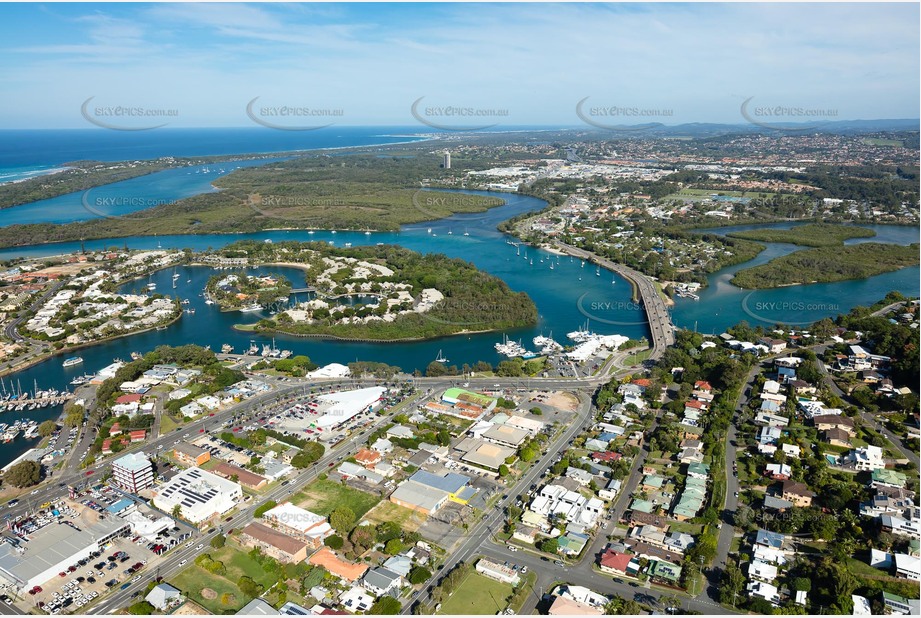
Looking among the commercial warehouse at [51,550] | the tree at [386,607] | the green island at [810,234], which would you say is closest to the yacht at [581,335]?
the tree at [386,607]

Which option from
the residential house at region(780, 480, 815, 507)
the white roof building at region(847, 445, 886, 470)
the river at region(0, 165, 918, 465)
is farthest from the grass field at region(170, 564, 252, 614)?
the white roof building at region(847, 445, 886, 470)

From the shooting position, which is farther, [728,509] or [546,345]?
[546,345]

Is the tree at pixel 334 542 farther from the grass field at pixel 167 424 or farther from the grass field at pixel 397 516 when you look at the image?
the grass field at pixel 167 424

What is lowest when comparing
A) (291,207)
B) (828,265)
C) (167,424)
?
(167,424)

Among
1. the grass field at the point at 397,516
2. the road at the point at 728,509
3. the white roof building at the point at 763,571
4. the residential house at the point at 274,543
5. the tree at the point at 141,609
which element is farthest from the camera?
the grass field at the point at 397,516

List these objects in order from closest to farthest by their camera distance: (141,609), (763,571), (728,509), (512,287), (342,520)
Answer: (141,609)
(763,571)
(342,520)
(728,509)
(512,287)

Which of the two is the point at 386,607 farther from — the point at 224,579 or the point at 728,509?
the point at 728,509

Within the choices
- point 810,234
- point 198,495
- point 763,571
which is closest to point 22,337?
point 198,495

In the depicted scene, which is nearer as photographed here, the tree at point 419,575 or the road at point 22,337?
the tree at point 419,575
